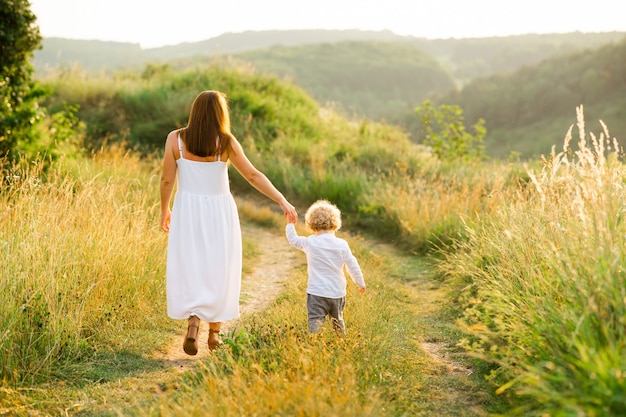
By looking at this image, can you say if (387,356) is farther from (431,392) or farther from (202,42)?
(202,42)

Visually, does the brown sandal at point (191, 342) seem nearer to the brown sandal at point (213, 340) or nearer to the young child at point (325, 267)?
the brown sandal at point (213, 340)

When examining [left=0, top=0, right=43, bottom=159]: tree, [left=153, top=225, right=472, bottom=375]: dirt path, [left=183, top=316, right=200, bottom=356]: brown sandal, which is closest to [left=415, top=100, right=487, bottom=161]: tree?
[left=153, top=225, right=472, bottom=375]: dirt path

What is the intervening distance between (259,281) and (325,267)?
3110 millimetres

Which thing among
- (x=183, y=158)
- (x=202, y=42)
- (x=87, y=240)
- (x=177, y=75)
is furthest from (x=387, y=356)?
(x=202, y=42)

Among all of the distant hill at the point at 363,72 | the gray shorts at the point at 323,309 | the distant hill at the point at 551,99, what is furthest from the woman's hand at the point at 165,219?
the distant hill at the point at 363,72

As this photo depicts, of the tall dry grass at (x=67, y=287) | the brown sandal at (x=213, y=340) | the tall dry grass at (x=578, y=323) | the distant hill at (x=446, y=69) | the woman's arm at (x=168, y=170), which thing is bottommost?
the brown sandal at (x=213, y=340)

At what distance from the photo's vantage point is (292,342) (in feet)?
13.1

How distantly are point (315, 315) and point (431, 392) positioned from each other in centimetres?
104

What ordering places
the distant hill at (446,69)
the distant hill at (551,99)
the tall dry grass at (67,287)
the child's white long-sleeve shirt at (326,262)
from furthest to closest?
the distant hill at (446,69), the distant hill at (551,99), the child's white long-sleeve shirt at (326,262), the tall dry grass at (67,287)

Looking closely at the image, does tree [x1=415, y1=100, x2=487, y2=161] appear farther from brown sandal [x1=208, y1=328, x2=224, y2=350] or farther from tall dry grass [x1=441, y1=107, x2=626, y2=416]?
brown sandal [x1=208, y1=328, x2=224, y2=350]

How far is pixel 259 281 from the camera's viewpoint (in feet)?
25.2

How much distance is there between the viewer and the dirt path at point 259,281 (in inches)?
200

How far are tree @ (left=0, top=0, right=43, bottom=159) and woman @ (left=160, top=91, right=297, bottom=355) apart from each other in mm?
4367

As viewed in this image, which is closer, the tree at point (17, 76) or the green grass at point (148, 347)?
the green grass at point (148, 347)
